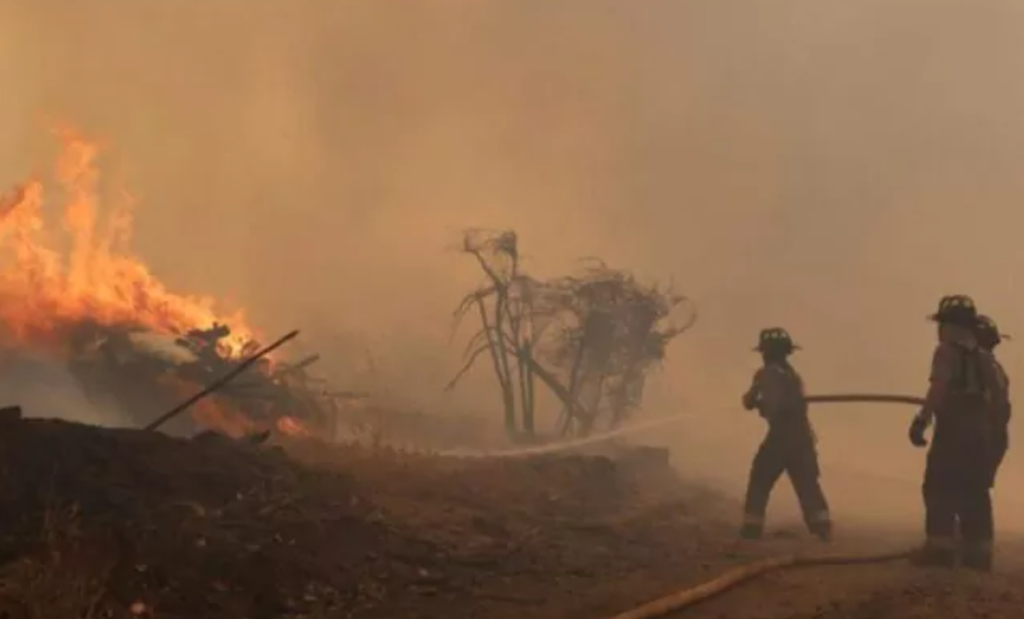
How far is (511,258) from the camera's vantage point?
27.9 m

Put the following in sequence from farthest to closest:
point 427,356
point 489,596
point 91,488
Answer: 1. point 427,356
2. point 91,488
3. point 489,596

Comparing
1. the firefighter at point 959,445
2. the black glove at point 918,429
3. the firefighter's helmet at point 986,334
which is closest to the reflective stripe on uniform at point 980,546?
the firefighter at point 959,445

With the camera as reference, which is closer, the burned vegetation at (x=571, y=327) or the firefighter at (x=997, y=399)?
the firefighter at (x=997, y=399)

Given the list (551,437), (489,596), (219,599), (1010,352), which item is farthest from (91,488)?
(1010,352)

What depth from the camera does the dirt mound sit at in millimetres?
7043

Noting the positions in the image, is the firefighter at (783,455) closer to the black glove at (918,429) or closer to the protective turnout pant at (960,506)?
the black glove at (918,429)

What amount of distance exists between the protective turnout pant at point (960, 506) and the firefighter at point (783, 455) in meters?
2.36

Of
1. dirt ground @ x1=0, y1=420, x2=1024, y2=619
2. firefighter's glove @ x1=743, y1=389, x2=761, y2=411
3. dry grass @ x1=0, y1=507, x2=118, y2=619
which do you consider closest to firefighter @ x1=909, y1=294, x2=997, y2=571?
dirt ground @ x1=0, y1=420, x2=1024, y2=619

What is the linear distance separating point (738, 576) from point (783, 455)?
5.28 metres

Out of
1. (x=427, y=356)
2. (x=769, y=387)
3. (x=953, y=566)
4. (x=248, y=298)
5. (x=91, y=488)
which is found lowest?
(x=953, y=566)

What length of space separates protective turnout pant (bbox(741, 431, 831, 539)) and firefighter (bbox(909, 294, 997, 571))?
236cm

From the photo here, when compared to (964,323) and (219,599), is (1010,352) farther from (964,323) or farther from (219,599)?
(219,599)

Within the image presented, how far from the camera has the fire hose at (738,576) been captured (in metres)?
7.23

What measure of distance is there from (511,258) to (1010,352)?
42.4 m
